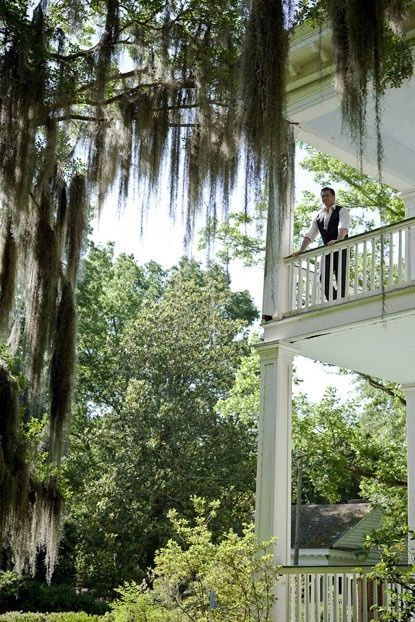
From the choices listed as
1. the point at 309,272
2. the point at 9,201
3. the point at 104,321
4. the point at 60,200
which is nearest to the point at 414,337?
the point at 309,272

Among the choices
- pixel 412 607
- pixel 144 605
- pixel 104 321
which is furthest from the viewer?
pixel 104 321

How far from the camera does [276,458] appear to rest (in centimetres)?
835

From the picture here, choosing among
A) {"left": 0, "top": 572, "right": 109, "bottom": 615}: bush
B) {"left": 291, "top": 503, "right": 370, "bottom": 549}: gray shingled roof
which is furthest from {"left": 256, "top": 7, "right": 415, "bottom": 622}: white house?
{"left": 291, "top": 503, "right": 370, "bottom": 549}: gray shingled roof

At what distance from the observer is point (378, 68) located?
5.09 meters

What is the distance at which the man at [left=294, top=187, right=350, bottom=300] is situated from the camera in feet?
28.2

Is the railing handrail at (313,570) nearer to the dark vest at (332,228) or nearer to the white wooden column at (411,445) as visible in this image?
the white wooden column at (411,445)

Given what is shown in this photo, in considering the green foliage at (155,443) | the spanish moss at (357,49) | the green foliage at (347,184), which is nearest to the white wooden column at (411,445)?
the spanish moss at (357,49)

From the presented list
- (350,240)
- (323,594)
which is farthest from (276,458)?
(350,240)

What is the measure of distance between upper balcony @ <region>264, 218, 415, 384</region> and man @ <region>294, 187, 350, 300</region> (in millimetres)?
20

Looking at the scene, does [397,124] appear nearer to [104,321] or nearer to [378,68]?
[378,68]

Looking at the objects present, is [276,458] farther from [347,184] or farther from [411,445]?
[347,184]

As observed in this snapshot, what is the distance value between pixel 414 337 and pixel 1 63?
459cm

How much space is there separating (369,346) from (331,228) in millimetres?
1274

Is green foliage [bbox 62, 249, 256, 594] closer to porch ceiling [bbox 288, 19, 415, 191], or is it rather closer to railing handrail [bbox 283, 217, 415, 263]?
porch ceiling [bbox 288, 19, 415, 191]
